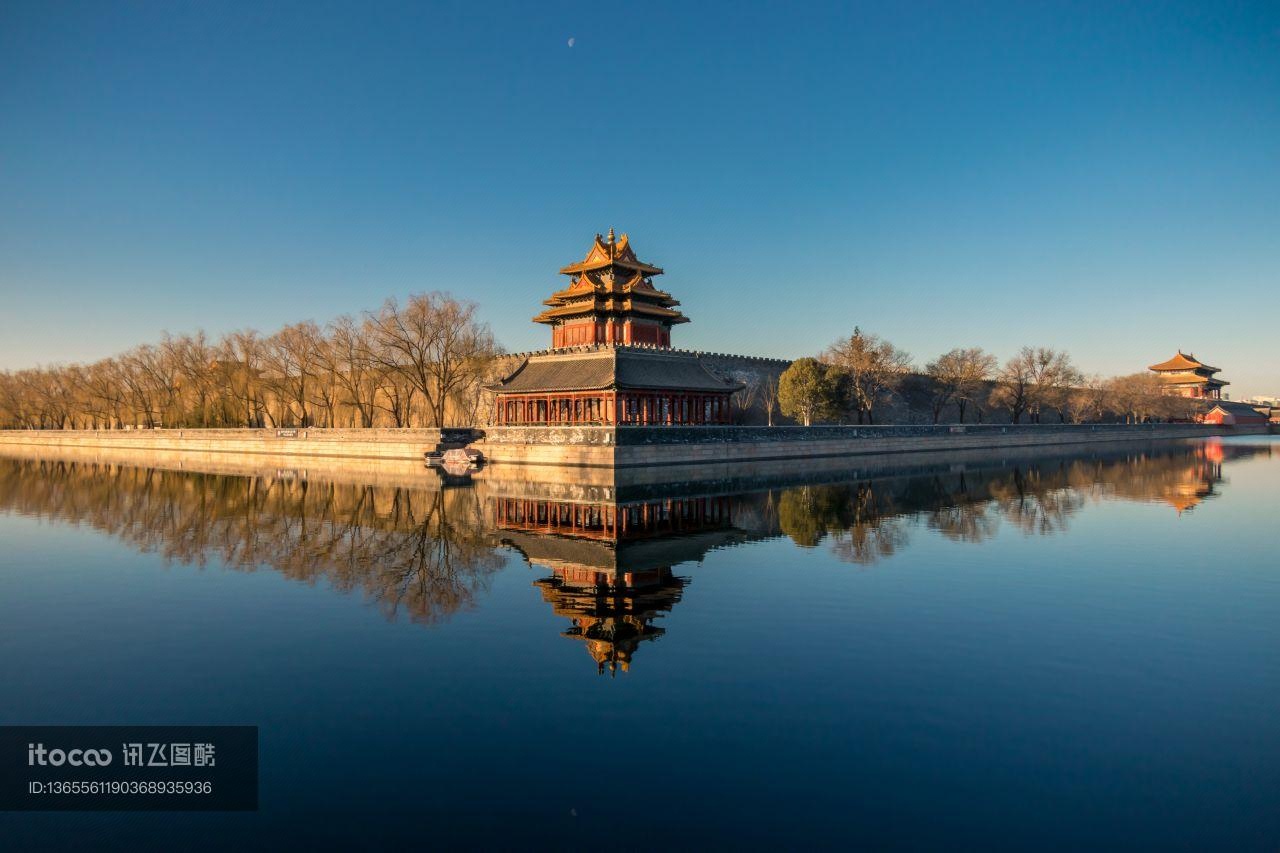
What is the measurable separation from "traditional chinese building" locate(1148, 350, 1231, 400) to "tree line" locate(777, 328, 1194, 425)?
63.5ft

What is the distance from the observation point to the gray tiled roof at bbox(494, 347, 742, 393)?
144 ft

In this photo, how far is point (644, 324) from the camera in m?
51.4

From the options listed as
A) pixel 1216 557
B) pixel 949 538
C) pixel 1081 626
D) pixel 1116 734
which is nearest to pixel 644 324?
pixel 949 538

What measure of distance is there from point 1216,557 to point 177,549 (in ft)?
76.1

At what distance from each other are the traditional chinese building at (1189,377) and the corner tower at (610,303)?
300 ft

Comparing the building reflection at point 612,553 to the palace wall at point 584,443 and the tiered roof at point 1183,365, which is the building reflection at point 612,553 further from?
the tiered roof at point 1183,365

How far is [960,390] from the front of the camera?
66000mm

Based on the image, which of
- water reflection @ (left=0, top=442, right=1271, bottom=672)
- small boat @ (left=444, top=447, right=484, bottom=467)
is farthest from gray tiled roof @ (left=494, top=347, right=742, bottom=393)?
water reflection @ (left=0, top=442, right=1271, bottom=672)

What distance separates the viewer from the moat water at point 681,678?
18.9 ft

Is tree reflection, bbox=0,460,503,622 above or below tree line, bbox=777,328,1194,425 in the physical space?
below

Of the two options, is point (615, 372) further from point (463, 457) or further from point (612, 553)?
point (612, 553)

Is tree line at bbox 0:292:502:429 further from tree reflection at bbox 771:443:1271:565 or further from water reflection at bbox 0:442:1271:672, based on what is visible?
tree reflection at bbox 771:443:1271:565

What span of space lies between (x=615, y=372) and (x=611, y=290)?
860 centimetres

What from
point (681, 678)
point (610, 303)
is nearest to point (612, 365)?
point (610, 303)
